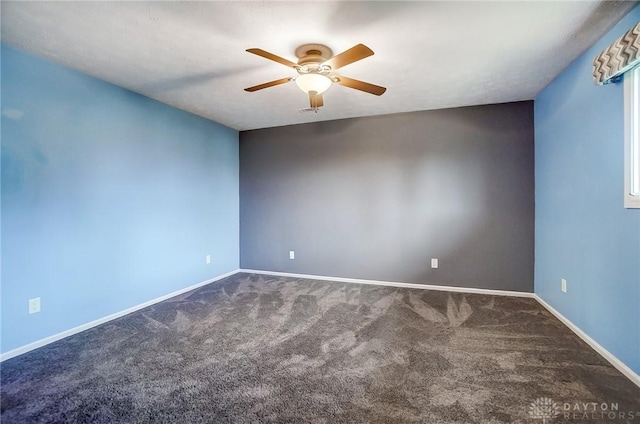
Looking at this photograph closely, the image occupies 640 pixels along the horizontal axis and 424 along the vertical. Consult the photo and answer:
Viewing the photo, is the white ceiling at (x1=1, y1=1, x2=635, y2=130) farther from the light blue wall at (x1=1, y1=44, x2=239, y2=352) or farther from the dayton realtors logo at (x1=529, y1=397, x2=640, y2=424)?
the dayton realtors logo at (x1=529, y1=397, x2=640, y2=424)

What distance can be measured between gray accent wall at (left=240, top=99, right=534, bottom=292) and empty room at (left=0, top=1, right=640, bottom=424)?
0.03m

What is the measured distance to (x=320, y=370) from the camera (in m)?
1.86

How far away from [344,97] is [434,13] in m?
1.48

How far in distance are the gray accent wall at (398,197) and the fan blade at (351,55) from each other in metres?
2.08

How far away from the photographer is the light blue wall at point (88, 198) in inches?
82.4

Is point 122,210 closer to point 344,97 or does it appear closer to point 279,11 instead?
point 279,11

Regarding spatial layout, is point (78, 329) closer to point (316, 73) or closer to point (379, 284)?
point (316, 73)

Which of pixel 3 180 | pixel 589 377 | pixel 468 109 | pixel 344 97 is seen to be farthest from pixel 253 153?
pixel 589 377

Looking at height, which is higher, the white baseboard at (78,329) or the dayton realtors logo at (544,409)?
the white baseboard at (78,329)

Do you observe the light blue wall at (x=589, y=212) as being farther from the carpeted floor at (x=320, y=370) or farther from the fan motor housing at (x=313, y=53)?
the fan motor housing at (x=313, y=53)

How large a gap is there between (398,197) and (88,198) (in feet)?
11.3

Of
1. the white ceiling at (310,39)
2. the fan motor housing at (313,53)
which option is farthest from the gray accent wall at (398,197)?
the fan motor housing at (313,53)

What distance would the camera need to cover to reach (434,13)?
170cm

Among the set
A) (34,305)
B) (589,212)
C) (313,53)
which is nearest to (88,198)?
(34,305)
